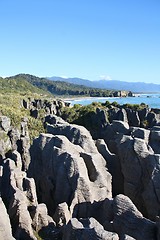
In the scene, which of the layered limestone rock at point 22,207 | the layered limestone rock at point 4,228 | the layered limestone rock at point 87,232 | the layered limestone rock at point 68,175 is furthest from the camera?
the layered limestone rock at point 68,175

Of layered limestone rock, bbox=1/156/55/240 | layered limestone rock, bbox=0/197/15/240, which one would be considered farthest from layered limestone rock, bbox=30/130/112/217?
layered limestone rock, bbox=0/197/15/240

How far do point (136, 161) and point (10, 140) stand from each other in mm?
17962

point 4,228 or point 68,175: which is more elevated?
point 68,175

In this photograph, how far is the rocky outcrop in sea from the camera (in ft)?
42.5

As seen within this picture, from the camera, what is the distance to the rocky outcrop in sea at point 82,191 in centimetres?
1297

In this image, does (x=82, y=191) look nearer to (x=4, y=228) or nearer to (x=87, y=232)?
(x=4, y=228)

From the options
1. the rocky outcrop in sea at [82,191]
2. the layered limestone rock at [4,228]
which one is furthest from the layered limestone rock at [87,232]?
the layered limestone rock at [4,228]

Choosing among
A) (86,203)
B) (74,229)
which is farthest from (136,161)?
(74,229)

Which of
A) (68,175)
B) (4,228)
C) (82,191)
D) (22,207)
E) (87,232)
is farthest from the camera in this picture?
(68,175)

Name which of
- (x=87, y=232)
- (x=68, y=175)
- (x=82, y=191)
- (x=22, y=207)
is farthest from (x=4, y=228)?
(x=68, y=175)

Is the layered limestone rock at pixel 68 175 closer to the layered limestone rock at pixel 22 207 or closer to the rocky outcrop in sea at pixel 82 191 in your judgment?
the rocky outcrop in sea at pixel 82 191

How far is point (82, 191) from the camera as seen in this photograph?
17.0 meters

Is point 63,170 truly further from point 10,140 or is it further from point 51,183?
point 10,140

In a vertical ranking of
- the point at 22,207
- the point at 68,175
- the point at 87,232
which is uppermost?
the point at 68,175
